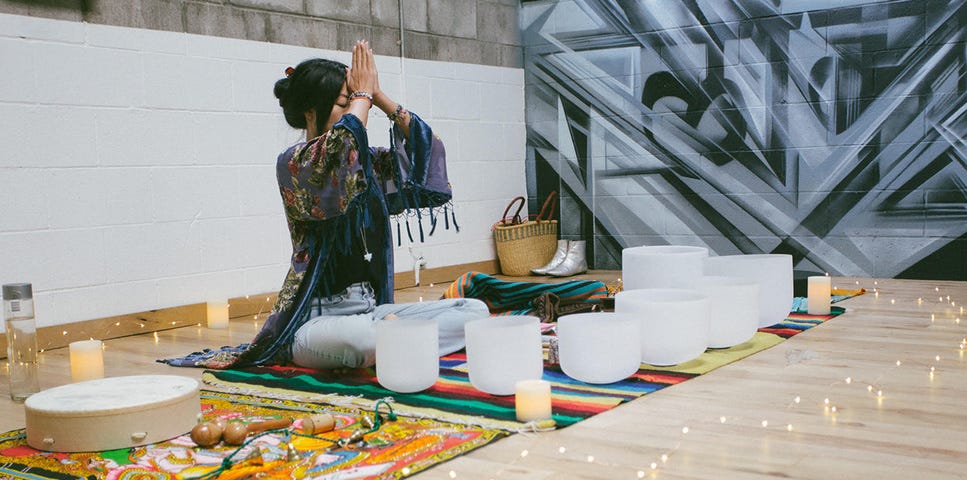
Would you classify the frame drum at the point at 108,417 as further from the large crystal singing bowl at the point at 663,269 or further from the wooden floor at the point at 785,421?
the large crystal singing bowl at the point at 663,269

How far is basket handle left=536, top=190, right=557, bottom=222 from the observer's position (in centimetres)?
544

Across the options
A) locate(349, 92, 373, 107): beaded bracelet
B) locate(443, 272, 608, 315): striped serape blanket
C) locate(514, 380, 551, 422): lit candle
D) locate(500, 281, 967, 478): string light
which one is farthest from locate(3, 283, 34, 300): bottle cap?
locate(443, 272, 608, 315): striped serape blanket

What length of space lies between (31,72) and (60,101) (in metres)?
0.14

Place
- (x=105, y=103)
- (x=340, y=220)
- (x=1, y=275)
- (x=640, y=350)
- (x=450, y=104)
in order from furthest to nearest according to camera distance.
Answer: (x=450, y=104) < (x=105, y=103) < (x=1, y=275) < (x=340, y=220) < (x=640, y=350)

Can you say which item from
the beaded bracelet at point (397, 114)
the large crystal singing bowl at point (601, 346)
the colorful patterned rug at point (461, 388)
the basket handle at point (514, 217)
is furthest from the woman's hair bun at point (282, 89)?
the basket handle at point (514, 217)

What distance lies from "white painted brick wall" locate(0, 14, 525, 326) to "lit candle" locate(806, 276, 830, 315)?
216 cm

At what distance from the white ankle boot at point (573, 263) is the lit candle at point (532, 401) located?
3.15 meters

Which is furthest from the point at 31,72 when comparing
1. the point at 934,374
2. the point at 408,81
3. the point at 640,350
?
the point at 934,374

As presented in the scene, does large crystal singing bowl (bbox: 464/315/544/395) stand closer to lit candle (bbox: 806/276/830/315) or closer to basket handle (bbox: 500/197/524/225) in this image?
lit candle (bbox: 806/276/830/315)

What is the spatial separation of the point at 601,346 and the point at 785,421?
0.49 meters

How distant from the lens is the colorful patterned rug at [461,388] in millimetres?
2164

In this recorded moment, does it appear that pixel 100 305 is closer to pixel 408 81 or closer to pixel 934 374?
pixel 408 81

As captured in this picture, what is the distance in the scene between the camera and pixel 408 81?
15.8 ft

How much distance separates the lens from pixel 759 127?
482cm
